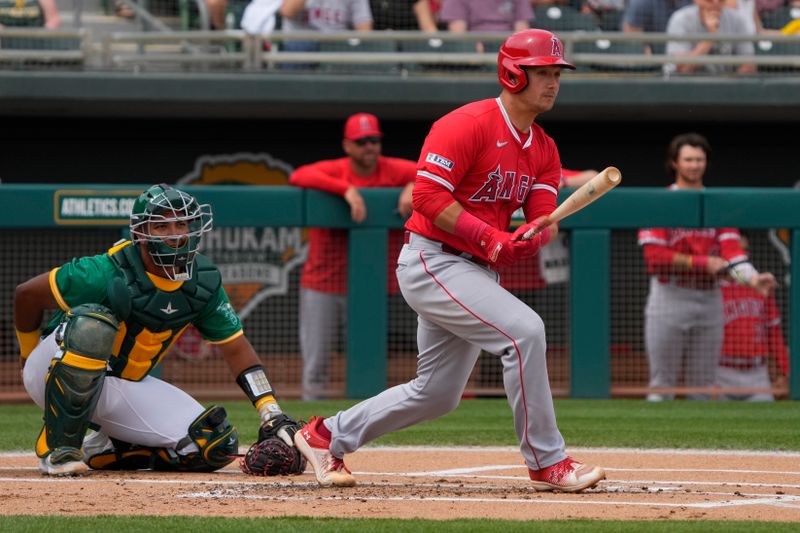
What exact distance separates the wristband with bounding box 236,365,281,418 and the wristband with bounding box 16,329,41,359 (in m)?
0.84

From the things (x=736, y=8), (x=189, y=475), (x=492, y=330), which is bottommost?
(x=189, y=475)

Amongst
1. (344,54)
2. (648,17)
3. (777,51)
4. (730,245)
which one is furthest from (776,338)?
(344,54)

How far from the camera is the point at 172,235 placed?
5.02 meters

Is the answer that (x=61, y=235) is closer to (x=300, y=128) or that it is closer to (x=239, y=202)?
(x=239, y=202)

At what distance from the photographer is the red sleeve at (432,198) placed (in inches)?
177

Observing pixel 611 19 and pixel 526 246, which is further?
pixel 611 19

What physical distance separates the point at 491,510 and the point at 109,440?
77.1 inches

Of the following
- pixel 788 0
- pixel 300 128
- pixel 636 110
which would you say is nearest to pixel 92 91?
pixel 300 128

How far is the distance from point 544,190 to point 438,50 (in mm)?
5779

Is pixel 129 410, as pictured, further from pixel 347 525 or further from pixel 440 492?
pixel 347 525

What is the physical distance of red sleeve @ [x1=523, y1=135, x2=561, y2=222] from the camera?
484 centimetres

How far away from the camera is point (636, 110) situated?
10508 millimetres

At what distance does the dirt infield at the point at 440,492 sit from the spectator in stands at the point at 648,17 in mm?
5642

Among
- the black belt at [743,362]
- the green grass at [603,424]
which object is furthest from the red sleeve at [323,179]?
the black belt at [743,362]
